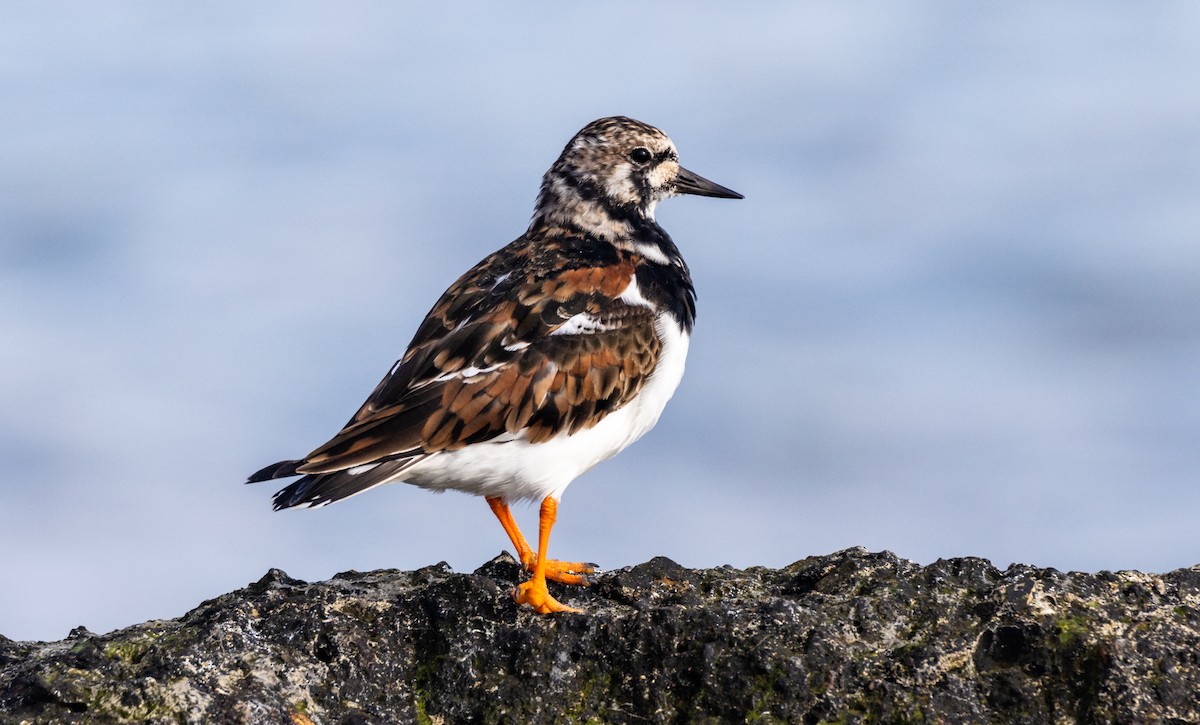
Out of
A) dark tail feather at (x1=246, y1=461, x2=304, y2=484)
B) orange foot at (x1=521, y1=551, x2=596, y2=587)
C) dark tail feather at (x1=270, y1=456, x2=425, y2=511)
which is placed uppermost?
dark tail feather at (x1=246, y1=461, x2=304, y2=484)

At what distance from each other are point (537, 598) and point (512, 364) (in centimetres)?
156

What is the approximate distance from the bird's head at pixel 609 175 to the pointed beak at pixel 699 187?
156mm

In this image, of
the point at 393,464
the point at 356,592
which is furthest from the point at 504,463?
the point at 356,592

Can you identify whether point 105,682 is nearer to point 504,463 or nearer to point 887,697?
point 504,463

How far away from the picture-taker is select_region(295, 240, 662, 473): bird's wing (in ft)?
23.5

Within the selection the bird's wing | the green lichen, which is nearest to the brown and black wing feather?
the bird's wing

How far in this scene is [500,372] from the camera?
7.38 metres

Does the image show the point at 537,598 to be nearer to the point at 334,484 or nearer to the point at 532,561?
the point at 532,561

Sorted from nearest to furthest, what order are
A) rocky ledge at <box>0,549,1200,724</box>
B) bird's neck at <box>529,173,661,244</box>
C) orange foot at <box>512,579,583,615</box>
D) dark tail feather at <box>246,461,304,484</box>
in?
rocky ledge at <box>0,549,1200,724</box>
orange foot at <box>512,579,583,615</box>
dark tail feather at <box>246,461,304,484</box>
bird's neck at <box>529,173,661,244</box>

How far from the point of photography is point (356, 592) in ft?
21.5

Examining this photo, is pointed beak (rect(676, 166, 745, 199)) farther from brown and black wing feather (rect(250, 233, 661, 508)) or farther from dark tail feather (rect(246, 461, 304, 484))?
dark tail feather (rect(246, 461, 304, 484))

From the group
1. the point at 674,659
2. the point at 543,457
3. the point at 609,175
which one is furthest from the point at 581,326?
the point at 674,659

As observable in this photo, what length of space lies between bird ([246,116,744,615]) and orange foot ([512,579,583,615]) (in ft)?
0.04

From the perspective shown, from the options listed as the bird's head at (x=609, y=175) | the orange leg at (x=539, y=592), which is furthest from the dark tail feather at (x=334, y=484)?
the bird's head at (x=609, y=175)
